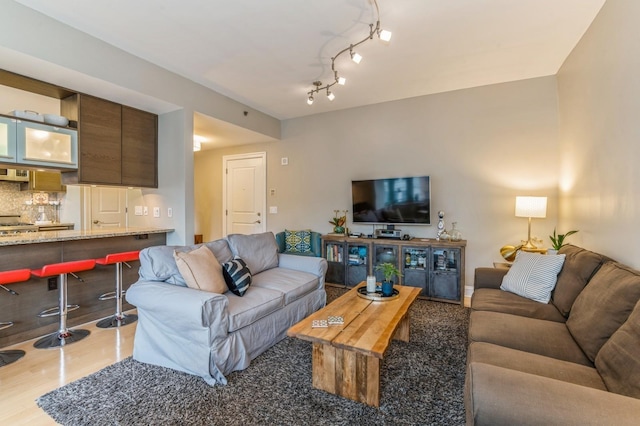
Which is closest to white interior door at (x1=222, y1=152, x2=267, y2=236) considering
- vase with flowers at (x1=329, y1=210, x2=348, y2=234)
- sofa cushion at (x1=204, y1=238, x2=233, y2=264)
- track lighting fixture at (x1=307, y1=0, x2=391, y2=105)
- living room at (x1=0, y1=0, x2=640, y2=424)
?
living room at (x1=0, y1=0, x2=640, y2=424)

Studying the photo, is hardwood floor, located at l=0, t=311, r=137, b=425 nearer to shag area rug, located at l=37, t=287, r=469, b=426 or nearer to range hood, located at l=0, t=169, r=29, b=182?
shag area rug, located at l=37, t=287, r=469, b=426

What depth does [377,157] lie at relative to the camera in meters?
4.68

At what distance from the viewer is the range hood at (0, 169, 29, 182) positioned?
Result: 4.87 meters

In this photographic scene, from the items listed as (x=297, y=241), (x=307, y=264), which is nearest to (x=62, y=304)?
(x=307, y=264)

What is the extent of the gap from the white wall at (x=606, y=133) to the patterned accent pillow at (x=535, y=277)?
1.29 ft

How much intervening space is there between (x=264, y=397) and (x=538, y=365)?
5.00 ft

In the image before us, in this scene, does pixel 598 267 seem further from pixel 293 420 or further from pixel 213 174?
pixel 213 174

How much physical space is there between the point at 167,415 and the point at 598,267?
9.40ft

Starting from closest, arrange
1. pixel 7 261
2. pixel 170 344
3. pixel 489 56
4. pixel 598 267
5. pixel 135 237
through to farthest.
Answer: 1. pixel 598 267
2. pixel 170 344
3. pixel 7 261
4. pixel 489 56
5. pixel 135 237

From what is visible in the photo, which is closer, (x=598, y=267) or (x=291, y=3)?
(x=598, y=267)

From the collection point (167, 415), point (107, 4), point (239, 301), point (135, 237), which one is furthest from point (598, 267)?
point (135, 237)

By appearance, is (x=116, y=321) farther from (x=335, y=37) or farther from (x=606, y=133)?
(x=606, y=133)

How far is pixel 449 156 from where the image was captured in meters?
4.20

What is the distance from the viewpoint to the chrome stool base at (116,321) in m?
3.10
